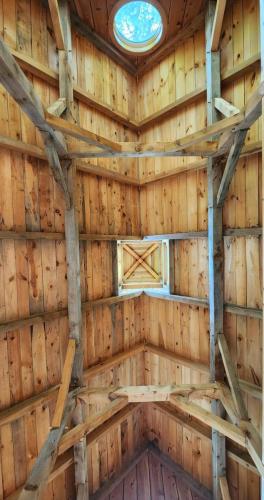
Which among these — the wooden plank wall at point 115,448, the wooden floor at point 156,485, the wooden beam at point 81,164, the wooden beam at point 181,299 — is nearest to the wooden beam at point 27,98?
the wooden beam at point 81,164

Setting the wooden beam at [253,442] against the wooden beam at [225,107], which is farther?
the wooden beam at [225,107]

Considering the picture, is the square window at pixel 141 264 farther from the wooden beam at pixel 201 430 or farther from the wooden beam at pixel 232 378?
the wooden beam at pixel 201 430

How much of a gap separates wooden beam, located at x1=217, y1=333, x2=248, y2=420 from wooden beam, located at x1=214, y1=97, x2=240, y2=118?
2194 millimetres

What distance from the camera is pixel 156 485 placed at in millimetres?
2725

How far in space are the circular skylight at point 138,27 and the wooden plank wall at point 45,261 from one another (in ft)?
1.06

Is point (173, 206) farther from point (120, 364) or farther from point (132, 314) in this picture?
point (120, 364)

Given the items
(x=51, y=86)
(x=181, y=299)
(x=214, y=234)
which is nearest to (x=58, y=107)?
(x=51, y=86)

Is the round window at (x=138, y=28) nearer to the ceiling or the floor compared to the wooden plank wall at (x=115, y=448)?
nearer to the ceiling

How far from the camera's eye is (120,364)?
9.53ft

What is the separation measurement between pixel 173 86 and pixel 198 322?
2.99m

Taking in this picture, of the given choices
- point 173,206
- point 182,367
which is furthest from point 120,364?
point 173,206

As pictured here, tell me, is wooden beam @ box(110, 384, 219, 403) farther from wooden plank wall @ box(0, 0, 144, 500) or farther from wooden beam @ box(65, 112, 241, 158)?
wooden beam @ box(65, 112, 241, 158)

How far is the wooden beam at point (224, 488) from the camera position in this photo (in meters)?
2.18

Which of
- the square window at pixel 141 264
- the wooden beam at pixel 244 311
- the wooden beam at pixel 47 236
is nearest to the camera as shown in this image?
the wooden beam at pixel 47 236
